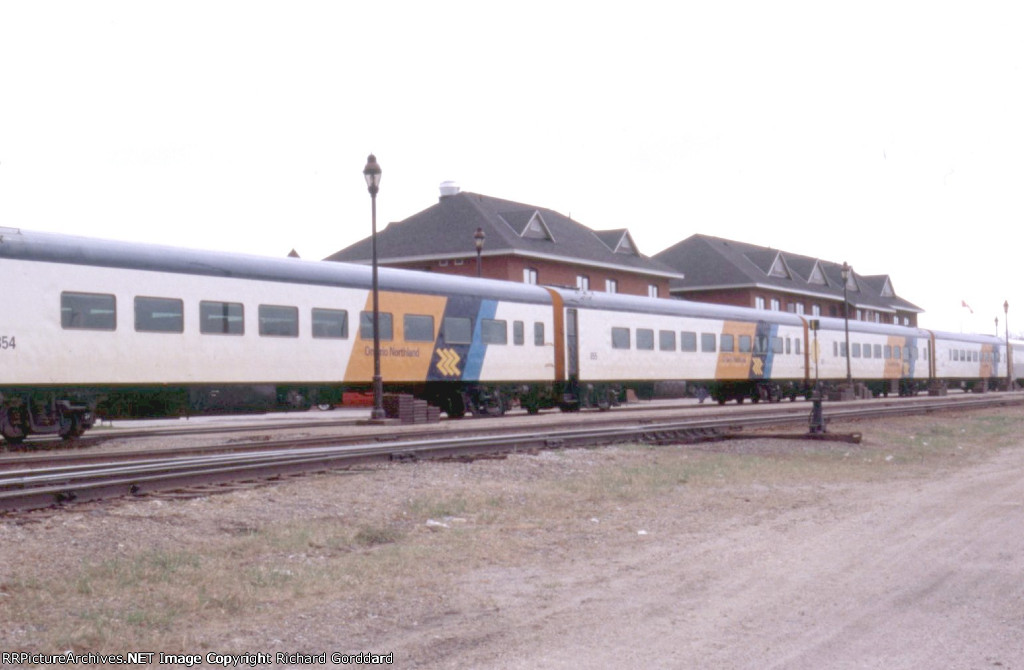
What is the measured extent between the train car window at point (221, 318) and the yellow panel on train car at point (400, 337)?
9.11 ft

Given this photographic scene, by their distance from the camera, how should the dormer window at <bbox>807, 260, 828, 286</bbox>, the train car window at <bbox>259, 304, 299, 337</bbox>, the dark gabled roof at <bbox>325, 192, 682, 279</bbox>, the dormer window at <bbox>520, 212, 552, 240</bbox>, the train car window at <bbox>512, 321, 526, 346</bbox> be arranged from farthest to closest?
the dormer window at <bbox>807, 260, 828, 286</bbox>, the dormer window at <bbox>520, 212, 552, 240</bbox>, the dark gabled roof at <bbox>325, 192, 682, 279</bbox>, the train car window at <bbox>512, 321, 526, 346</bbox>, the train car window at <bbox>259, 304, 299, 337</bbox>

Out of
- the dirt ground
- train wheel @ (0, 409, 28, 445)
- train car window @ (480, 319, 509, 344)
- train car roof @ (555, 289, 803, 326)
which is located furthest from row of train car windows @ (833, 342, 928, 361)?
train wheel @ (0, 409, 28, 445)

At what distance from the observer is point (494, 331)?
23781mm

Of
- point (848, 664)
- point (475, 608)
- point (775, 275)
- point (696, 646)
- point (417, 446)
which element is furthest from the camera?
point (775, 275)

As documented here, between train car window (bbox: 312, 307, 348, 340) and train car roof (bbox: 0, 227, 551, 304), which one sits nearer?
train car roof (bbox: 0, 227, 551, 304)

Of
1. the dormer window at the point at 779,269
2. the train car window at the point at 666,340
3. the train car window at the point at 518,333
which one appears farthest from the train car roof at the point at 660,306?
the dormer window at the point at 779,269

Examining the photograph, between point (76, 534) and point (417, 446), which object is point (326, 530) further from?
point (417, 446)

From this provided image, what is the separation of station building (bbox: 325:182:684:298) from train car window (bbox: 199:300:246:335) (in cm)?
2737

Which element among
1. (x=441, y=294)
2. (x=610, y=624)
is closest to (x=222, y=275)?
(x=441, y=294)

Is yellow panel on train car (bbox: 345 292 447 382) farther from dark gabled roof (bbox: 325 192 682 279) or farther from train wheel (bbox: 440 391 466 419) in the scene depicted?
dark gabled roof (bbox: 325 192 682 279)

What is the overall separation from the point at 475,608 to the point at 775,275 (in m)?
65.9

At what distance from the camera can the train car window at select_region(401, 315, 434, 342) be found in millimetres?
21516

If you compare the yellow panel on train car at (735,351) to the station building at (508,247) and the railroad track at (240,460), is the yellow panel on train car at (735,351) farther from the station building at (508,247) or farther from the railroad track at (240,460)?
the railroad track at (240,460)

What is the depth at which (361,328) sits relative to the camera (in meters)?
20.5
